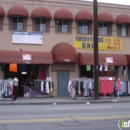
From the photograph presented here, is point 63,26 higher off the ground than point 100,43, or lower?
higher

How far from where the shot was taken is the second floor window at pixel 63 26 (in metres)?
23.7

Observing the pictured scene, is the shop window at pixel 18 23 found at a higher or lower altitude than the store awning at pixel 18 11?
lower

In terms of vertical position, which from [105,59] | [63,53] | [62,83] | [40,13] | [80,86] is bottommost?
[80,86]

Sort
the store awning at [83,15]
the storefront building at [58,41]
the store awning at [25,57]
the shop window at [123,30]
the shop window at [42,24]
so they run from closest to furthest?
the store awning at [25,57] → the storefront building at [58,41] → the shop window at [42,24] → the store awning at [83,15] → the shop window at [123,30]

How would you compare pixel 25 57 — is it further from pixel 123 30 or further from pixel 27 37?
pixel 123 30

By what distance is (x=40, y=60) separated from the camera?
2183 cm

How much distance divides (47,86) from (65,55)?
9.56 feet

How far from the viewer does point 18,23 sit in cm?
2281

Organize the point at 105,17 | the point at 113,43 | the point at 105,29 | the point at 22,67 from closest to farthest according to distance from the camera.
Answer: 1. the point at 22,67
2. the point at 105,17
3. the point at 113,43
4. the point at 105,29

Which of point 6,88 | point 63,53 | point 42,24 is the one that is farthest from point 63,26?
point 6,88

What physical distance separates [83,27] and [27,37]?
5091 mm

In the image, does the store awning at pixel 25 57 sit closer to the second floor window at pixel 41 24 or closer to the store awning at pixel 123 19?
the second floor window at pixel 41 24

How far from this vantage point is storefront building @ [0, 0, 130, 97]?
72.7ft

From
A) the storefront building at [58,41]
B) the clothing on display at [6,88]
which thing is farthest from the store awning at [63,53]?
the clothing on display at [6,88]
